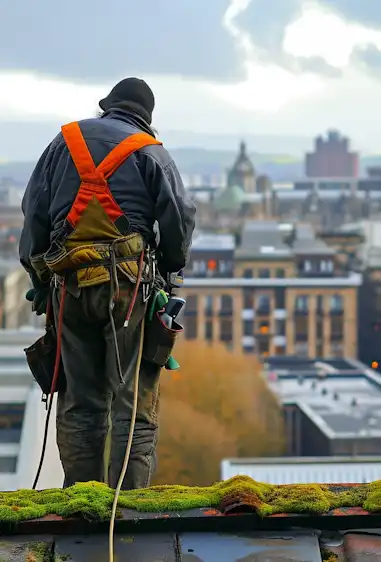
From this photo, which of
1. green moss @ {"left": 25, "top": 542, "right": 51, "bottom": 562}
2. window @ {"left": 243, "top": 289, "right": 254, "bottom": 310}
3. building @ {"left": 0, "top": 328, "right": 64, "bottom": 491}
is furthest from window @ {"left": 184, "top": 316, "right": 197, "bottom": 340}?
green moss @ {"left": 25, "top": 542, "right": 51, "bottom": 562}

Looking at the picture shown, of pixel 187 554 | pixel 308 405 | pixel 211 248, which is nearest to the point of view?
pixel 187 554

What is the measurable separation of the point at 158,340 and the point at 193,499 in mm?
1538

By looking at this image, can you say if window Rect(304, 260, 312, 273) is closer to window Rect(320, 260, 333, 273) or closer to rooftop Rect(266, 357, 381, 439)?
window Rect(320, 260, 333, 273)

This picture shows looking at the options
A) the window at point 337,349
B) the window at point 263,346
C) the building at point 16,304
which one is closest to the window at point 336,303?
the window at point 337,349

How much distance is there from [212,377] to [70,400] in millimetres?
69819

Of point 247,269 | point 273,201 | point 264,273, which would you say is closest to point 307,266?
point 264,273

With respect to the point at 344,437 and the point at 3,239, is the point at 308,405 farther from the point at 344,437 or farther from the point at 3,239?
the point at 3,239

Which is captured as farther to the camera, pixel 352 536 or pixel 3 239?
pixel 3 239

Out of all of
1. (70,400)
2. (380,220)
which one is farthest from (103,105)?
(380,220)

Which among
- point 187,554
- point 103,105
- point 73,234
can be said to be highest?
point 103,105

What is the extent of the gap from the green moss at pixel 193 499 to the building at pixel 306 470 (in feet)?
142

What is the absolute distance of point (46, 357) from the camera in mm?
5957

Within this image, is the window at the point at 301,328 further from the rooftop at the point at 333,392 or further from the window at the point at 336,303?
the rooftop at the point at 333,392

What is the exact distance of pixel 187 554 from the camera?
4.21 m
